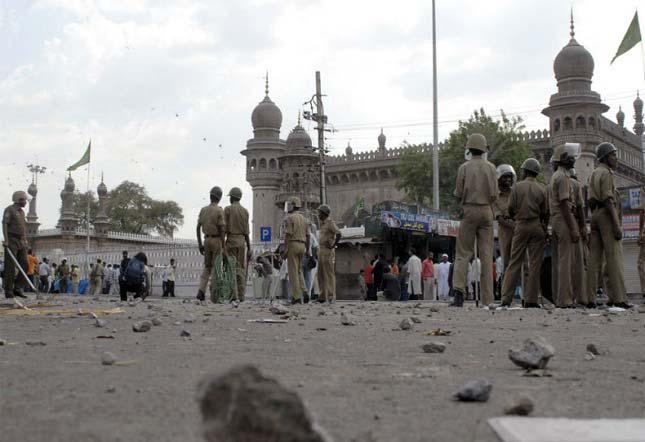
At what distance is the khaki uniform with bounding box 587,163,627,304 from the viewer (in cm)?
793

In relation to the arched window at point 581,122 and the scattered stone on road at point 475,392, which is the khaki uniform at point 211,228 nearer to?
the scattered stone on road at point 475,392

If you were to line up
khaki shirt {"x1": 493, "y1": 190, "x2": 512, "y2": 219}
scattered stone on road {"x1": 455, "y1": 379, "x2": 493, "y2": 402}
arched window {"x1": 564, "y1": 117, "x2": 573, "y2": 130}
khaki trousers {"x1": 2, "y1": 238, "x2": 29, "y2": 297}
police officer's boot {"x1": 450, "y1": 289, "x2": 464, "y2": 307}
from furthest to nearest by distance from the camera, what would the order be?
arched window {"x1": 564, "y1": 117, "x2": 573, "y2": 130} → khaki trousers {"x1": 2, "y1": 238, "x2": 29, "y2": 297} → khaki shirt {"x1": 493, "y1": 190, "x2": 512, "y2": 219} → police officer's boot {"x1": 450, "y1": 289, "x2": 464, "y2": 307} → scattered stone on road {"x1": 455, "y1": 379, "x2": 493, "y2": 402}

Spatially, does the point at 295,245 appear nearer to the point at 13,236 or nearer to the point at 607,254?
the point at 13,236

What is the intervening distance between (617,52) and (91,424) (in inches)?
458

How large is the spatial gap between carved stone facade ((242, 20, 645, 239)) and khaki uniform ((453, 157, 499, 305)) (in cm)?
3281

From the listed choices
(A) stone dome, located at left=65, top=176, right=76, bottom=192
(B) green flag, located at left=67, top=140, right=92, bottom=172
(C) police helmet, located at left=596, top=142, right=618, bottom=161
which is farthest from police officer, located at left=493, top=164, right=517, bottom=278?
(A) stone dome, located at left=65, top=176, right=76, bottom=192

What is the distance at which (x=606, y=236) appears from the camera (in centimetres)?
796

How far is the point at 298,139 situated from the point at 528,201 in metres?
40.5

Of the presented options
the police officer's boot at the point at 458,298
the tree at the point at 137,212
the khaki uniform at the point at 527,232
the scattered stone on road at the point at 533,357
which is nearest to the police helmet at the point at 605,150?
the khaki uniform at the point at 527,232

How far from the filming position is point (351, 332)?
17.5ft

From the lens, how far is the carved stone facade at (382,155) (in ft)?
136

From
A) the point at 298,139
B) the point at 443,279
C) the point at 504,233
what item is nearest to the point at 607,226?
the point at 504,233

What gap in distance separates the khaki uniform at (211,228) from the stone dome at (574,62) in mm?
35320

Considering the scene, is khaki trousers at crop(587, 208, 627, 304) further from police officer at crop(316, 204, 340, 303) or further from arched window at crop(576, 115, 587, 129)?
arched window at crop(576, 115, 587, 129)
